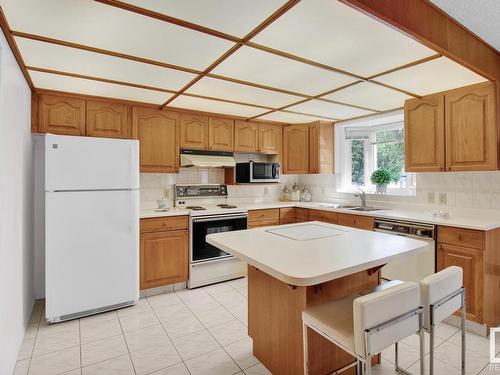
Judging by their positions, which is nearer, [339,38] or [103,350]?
[339,38]

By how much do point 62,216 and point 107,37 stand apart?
5.31ft

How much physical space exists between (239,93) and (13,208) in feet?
6.91

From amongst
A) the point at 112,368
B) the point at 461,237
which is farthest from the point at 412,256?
the point at 112,368

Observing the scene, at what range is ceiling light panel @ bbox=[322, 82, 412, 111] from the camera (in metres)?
2.77

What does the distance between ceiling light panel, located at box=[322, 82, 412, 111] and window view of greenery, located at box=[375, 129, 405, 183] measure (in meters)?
0.60

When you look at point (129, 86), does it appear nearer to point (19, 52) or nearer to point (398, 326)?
point (19, 52)

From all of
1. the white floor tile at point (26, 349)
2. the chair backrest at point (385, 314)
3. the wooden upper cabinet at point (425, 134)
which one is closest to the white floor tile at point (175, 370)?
the white floor tile at point (26, 349)

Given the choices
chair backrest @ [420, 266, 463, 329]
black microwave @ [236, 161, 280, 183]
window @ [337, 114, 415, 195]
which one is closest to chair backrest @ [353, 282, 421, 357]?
chair backrest @ [420, 266, 463, 329]

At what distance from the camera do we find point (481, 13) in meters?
1.77

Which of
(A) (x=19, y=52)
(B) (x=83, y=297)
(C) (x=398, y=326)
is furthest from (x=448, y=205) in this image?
(A) (x=19, y=52)

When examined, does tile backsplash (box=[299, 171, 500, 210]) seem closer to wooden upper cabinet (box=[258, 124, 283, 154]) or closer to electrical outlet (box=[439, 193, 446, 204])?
electrical outlet (box=[439, 193, 446, 204])

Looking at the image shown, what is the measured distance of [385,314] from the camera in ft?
4.11

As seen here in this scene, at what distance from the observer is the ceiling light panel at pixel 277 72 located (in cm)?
209

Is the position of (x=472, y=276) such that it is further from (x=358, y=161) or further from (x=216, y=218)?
(x=216, y=218)
